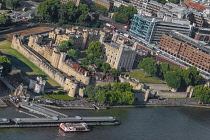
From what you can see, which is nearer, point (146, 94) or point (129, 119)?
point (129, 119)

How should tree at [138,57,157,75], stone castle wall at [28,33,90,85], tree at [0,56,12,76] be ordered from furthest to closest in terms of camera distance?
1. tree at [138,57,157,75]
2. stone castle wall at [28,33,90,85]
3. tree at [0,56,12,76]

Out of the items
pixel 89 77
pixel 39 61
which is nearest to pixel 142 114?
pixel 89 77

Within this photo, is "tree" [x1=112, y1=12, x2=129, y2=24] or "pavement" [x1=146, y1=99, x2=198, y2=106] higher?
"tree" [x1=112, y1=12, x2=129, y2=24]

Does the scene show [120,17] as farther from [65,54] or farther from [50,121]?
[50,121]

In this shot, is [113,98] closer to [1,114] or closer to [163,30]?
[1,114]

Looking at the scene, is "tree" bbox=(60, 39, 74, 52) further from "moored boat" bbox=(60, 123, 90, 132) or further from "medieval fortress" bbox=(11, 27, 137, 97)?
"moored boat" bbox=(60, 123, 90, 132)

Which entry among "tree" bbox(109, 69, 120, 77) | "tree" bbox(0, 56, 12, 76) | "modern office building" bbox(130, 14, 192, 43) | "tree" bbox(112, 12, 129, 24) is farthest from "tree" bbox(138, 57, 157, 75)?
"tree" bbox(112, 12, 129, 24)

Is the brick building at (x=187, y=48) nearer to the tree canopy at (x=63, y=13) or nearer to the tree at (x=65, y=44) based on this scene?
the tree canopy at (x=63, y=13)
